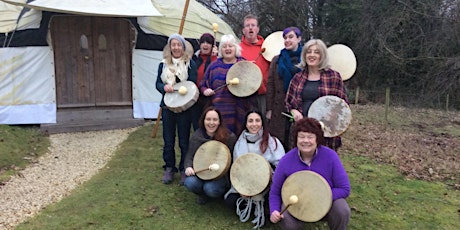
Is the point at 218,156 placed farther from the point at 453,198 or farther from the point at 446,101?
the point at 446,101

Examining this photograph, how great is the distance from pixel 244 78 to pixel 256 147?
741 mm

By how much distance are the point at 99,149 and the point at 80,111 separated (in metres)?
1.50

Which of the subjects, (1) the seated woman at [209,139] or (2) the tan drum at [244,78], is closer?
(1) the seated woman at [209,139]

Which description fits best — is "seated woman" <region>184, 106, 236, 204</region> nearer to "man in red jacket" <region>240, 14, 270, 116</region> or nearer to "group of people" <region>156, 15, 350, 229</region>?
"group of people" <region>156, 15, 350, 229</region>

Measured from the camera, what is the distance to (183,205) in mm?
3658

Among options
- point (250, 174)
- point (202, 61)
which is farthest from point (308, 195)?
point (202, 61)

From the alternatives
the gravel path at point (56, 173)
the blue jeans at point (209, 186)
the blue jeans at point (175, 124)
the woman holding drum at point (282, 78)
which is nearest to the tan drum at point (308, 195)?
the blue jeans at point (209, 186)

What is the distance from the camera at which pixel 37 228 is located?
3191 mm

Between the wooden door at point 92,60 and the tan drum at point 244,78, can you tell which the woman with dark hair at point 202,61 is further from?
the wooden door at point 92,60

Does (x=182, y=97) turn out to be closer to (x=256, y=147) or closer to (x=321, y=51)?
(x=256, y=147)

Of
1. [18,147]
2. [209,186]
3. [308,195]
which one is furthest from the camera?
[18,147]

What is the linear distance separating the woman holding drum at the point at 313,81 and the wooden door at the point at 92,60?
15.0 ft

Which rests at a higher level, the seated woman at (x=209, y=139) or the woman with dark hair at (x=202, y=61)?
the woman with dark hair at (x=202, y=61)

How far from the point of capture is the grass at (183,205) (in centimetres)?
331
